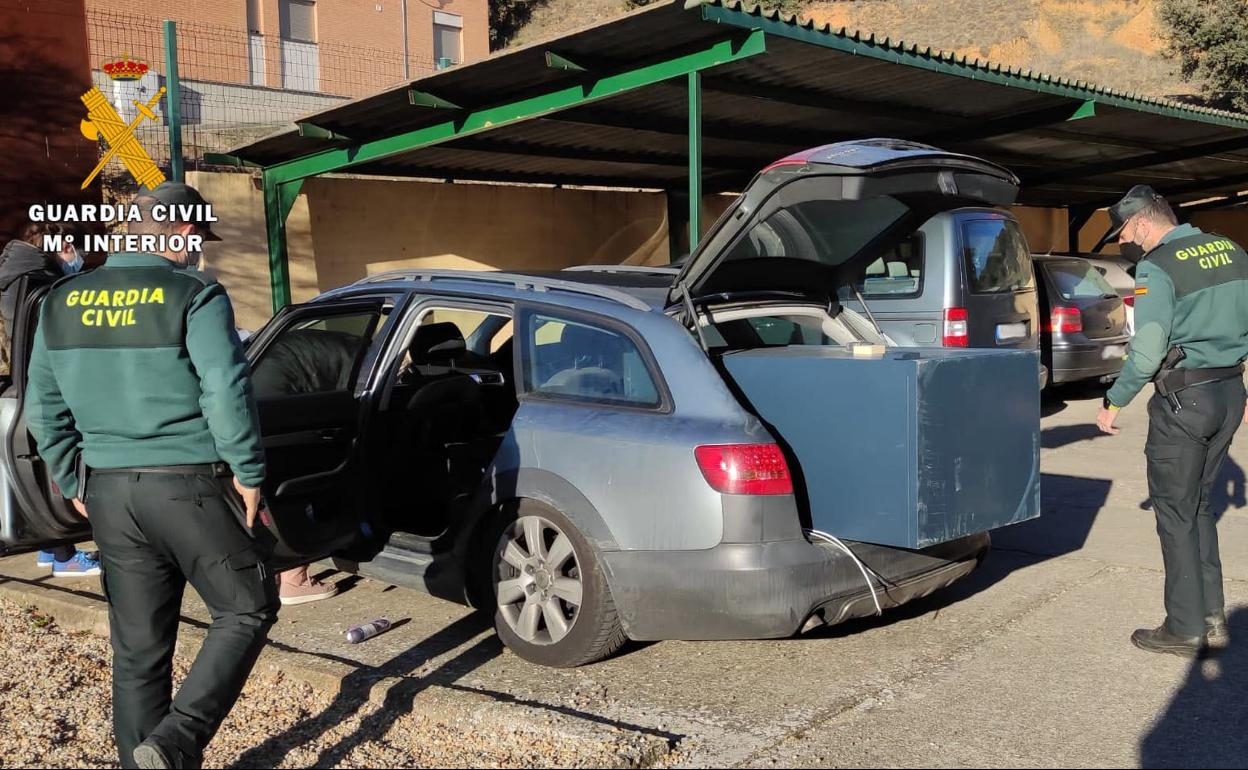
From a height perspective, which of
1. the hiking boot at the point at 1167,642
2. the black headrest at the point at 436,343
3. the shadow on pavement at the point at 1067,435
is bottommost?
the hiking boot at the point at 1167,642

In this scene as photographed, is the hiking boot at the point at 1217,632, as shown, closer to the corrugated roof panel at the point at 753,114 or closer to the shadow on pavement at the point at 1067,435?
the corrugated roof panel at the point at 753,114

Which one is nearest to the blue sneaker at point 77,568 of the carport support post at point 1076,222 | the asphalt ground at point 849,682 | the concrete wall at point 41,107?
the asphalt ground at point 849,682

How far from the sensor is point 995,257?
9.68 m

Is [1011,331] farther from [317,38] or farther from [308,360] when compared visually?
[317,38]

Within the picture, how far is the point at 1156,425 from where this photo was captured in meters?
4.65

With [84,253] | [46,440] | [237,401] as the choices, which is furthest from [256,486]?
[84,253]

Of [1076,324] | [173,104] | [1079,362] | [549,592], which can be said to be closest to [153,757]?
[549,592]

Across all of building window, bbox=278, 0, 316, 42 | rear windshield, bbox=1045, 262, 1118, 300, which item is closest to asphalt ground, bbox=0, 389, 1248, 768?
rear windshield, bbox=1045, 262, 1118, 300

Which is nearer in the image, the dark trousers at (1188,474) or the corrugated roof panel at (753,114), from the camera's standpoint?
the dark trousers at (1188,474)

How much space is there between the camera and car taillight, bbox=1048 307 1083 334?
11.5 meters

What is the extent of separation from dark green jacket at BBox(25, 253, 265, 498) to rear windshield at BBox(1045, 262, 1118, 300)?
1004 cm

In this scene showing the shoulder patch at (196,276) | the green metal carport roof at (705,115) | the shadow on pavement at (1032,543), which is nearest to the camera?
the shoulder patch at (196,276)

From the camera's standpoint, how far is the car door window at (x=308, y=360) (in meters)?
5.32

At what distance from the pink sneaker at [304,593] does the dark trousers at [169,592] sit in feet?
6.86
